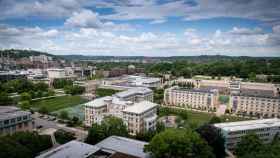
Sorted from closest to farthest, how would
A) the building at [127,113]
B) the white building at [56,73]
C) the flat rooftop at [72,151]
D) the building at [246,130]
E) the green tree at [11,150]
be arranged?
the green tree at [11,150]
the flat rooftop at [72,151]
the building at [246,130]
the building at [127,113]
the white building at [56,73]

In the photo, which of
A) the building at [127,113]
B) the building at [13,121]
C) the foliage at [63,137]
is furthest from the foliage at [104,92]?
the foliage at [63,137]

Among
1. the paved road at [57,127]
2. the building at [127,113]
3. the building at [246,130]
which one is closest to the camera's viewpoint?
the building at [246,130]

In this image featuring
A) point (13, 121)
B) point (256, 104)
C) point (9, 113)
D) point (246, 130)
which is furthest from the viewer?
point (256, 104)

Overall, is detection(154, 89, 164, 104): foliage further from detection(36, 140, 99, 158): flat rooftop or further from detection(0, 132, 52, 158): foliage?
detection(36, 140, 99, 158): flat rooftop

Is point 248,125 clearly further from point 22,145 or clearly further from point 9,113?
point 9,113

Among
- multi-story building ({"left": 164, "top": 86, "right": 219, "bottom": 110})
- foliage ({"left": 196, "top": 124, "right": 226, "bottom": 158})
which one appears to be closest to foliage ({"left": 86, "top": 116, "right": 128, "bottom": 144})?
foliage ({"left": 196, "top": 124, "right": 226, "bottom": 158})

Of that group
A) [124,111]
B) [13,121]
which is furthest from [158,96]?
[13,121]

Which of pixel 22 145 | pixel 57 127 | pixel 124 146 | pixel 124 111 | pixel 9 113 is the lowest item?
pixel 57 127

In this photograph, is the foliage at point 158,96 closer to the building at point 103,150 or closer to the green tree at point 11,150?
the building at point 103,150
